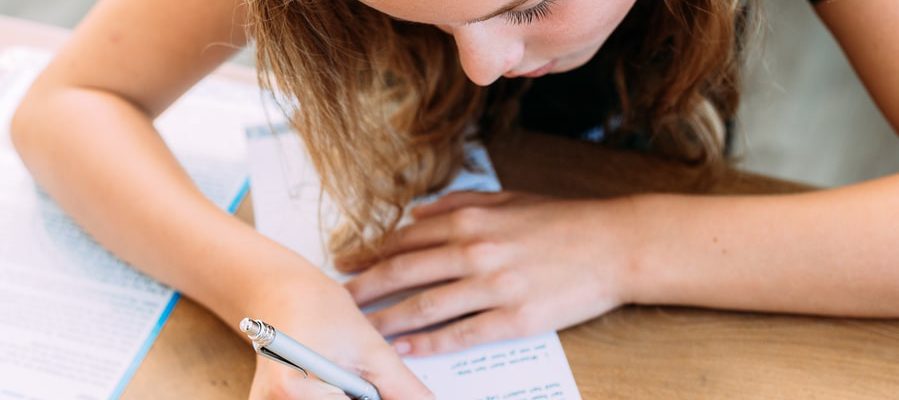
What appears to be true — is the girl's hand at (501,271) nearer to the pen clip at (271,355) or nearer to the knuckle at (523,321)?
the knuckle at (523,321)

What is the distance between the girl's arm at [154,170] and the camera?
709 mm

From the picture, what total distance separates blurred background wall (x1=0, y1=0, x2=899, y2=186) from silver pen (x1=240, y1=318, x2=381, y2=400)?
3.19 ft

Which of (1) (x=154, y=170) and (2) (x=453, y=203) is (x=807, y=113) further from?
(1) (x=154, y=170)

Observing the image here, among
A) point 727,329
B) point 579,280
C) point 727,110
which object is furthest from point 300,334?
point 727,110

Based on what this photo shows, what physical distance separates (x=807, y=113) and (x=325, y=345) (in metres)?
1.25

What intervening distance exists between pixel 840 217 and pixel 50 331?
635mm

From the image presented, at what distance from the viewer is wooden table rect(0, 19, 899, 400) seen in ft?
2.28

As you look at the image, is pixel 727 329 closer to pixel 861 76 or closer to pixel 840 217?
pixel 840 217

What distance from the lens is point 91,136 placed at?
80 cm

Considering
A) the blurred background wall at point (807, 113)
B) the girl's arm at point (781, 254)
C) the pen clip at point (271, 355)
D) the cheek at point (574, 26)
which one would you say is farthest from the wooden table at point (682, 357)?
the blurred background wall at point (807, 113)

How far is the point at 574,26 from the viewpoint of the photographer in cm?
66

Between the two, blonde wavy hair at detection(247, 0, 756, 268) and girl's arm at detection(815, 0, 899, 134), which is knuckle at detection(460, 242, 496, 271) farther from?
girl's arm at detection(815, 0, 899, 134)

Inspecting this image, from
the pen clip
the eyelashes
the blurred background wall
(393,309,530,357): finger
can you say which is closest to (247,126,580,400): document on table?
(393,309,530,357): finger

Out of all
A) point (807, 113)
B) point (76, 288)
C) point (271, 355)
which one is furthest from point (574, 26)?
point (807, 113)
